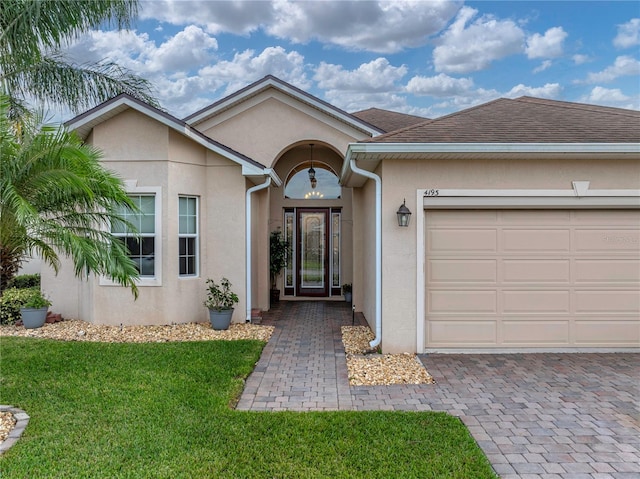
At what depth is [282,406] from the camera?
4738 millimetres

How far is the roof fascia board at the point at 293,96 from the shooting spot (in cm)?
1070

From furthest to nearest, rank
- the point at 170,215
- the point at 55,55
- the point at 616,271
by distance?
the point at 55,55 → the point at 170,215 → the point at 616,271

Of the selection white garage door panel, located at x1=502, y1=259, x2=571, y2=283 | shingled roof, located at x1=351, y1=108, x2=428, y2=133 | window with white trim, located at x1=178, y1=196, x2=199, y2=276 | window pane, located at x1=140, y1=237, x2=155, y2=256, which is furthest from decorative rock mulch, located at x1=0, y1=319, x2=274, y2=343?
shingled roof, located at x1=351, y1=108, x2=428, y2=133

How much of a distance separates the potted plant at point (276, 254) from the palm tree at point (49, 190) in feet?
23.0

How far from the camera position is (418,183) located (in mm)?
6820

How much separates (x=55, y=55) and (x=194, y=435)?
1040cm

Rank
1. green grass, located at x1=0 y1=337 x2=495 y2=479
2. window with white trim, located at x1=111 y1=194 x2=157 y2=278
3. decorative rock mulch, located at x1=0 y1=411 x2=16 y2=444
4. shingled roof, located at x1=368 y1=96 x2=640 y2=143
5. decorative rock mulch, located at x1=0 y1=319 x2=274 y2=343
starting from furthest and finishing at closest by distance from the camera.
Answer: window with white trim, located at x1=111 y1=194 x2=157 y2=278
decorative rock mulch, located at x1=0 y1=319 x2=274 y2=343
shingled roof, located at x1=368 y1=96 x2=640 y2=143
decorative rock mulch, located at x1=0 y1=411 x2=16 y2=444
green grass, located at x1=0 y1=337 x2=495 y2=479

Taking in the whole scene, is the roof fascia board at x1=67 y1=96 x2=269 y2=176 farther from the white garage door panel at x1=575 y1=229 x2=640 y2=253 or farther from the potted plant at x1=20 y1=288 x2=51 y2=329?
the white garage door panel at x1=575 y1=229 x2=640 y2=253

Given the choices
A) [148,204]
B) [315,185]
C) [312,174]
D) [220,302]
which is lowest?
[220,302]

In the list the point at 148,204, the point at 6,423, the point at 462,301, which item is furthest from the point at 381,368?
the point at 148,204

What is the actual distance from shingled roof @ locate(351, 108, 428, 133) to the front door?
3329 millimetres

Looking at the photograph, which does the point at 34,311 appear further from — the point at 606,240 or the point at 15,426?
Result: the point at 606,240

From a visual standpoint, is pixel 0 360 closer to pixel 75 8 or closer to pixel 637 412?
pixel 75 8

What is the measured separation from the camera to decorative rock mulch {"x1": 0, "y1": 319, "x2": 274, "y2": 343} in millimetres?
7992
